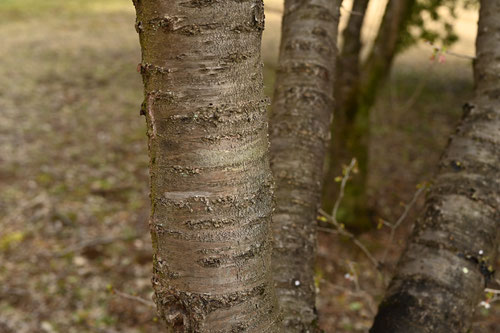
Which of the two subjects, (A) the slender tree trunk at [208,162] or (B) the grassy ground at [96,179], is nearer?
(A) the slender tree trunk at [208,162]

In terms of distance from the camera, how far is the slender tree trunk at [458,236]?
55.9 inches

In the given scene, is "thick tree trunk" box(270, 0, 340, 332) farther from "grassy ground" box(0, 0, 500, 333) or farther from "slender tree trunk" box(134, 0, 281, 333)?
"grassy ground" box(0, 0, 500, 333)

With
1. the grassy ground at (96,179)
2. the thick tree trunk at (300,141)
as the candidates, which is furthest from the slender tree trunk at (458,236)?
the grassy ground at (96,179)

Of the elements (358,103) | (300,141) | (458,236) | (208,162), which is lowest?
(358,103)

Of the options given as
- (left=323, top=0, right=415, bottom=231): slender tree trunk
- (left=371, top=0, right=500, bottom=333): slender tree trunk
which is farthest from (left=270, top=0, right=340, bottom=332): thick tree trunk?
(left=323, top=0, right=415, bottom=231): slender tree trunk

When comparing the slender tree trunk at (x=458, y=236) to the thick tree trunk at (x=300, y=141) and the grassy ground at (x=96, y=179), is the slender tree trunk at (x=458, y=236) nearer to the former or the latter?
the thick tree trunk at (x=300, y=141)

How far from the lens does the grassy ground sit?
15.0 ft

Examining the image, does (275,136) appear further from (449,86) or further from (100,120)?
(449,86)

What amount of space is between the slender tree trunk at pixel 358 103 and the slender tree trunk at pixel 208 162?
4747 millimetres

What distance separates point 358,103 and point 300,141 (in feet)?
14.8

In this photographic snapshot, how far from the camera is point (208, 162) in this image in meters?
1.00

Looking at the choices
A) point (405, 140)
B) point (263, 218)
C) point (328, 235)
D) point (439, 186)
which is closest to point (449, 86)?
point (405, 140)

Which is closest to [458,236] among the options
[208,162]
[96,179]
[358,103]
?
→ [208,162]

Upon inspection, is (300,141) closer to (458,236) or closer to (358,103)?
(458,236)
